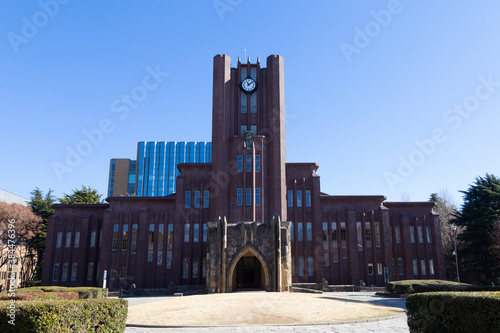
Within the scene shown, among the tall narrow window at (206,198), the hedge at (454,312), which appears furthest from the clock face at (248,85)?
the hedge at (454,312)

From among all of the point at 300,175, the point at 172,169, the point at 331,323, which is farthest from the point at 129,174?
the point at 331,323

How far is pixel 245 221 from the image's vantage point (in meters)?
43.6

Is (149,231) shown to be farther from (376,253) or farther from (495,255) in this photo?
(495,255)

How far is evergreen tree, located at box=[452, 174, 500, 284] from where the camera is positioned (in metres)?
40.5

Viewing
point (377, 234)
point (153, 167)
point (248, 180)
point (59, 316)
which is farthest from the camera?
point (153, 167)

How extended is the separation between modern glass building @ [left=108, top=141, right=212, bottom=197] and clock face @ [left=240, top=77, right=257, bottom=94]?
78.9 metres

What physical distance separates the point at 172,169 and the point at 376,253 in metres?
91.6

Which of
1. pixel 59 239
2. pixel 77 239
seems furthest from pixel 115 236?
→ pixel 59 239

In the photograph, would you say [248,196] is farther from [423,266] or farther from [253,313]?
[253,313]

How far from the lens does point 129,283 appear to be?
44719 mm

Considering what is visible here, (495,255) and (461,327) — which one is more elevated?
(495,255)

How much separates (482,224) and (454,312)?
3497 cm

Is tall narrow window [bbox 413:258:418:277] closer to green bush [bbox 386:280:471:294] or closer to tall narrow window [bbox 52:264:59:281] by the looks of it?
green bush [bbox 386:280:471:294]

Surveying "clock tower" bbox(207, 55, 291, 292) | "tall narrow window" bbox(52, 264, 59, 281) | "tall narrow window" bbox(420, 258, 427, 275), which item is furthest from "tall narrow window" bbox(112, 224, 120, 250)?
"tall narrow window" bbox(420, 258, 427, 275)
